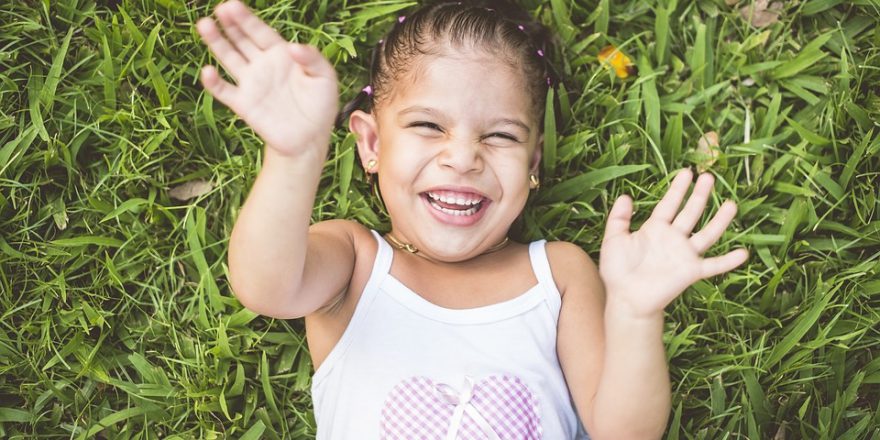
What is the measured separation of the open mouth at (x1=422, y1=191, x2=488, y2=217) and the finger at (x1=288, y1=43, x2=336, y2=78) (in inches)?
26.7

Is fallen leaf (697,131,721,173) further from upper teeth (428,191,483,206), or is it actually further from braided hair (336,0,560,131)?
upper teeth (428,191,483,206)

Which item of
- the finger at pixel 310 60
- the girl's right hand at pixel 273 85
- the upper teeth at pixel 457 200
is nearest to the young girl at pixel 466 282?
the upper teeth at pixel 457 200

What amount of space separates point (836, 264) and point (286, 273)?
2040mm

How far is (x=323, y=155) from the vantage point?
1.94 m

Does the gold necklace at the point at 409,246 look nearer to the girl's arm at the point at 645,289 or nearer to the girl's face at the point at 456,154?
the girl's face at the point at 456,154

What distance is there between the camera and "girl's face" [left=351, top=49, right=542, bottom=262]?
239 centimetres

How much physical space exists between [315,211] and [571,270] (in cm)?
98

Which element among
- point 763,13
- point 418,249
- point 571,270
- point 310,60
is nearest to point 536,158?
point 571,270

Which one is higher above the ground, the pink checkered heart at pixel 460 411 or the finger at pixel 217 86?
the finger at pixel 217 86

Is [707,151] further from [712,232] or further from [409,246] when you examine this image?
[409,246]

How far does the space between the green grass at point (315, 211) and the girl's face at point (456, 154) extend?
474mm

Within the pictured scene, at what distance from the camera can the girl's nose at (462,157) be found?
234cm

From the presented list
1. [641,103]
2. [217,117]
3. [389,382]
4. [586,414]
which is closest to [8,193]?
[217,117]

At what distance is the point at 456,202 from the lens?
2.42 meters
